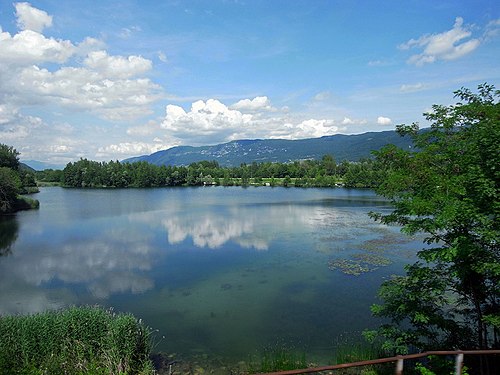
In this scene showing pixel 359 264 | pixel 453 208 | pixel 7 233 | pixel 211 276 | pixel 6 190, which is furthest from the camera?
pixel 6 190

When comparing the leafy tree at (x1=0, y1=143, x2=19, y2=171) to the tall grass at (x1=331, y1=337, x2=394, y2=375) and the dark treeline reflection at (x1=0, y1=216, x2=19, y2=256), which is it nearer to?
the dark treeline reflection at (x1=0, y1=216, x2=19, y2=256)

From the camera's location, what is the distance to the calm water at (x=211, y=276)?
15266 mm

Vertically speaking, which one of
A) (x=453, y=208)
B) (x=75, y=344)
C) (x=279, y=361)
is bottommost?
(x=279, y=361)

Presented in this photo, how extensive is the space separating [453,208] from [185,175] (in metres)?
125

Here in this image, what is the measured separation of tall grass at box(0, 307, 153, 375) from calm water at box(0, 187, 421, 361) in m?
2.84

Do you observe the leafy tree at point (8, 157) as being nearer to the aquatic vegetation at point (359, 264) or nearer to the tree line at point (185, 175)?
the tree line at point (185, 175)

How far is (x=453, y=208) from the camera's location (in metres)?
8.51

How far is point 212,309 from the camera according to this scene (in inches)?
693

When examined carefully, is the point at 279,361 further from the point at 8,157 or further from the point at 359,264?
the point at 8,157

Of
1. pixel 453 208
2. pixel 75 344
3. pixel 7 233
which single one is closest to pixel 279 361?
pixel 75 344

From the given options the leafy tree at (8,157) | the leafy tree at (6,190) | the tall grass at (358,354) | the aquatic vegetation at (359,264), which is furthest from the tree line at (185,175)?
the tall grass at (358,354)

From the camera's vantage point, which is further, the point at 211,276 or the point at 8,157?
the point at 8,157

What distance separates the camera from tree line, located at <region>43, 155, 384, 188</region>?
115125 mm

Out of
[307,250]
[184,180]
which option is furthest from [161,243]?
[184,180]
